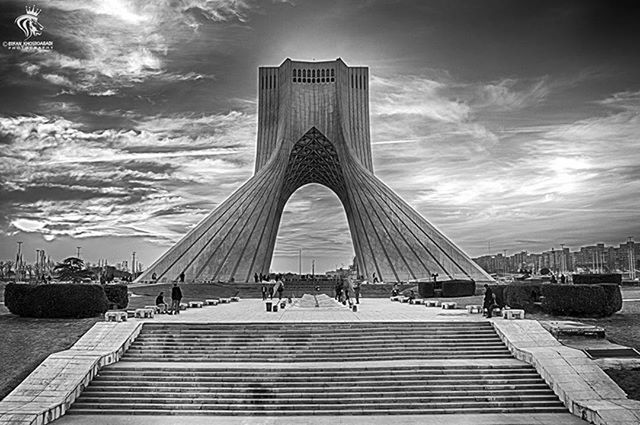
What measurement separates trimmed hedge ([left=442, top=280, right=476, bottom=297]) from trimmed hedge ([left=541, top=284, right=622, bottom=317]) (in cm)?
887

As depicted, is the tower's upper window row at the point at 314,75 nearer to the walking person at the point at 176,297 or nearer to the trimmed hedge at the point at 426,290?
the trimmed hedge at the point at 426,290

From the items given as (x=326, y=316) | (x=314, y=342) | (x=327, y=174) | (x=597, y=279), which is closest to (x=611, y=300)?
(x=597, y=279)

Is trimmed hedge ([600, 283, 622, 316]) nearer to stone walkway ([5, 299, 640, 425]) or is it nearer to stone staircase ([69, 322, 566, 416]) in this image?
stone walkway ([5, 299, 640, 425])

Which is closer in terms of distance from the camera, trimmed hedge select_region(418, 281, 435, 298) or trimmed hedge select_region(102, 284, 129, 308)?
trimmed hedge select_region(102, 284, 129, 308)

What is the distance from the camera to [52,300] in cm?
1298

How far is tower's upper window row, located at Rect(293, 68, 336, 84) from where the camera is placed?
37.3 m

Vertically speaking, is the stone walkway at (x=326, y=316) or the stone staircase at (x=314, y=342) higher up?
the stone walkway at (x=326, y=316)

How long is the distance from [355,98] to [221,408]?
31274mm

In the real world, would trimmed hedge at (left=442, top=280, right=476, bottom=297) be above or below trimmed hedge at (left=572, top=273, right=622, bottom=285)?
below

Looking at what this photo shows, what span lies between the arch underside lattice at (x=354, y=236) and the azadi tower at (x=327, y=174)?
0.05 m

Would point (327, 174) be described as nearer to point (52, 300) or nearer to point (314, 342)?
point (52, 300)

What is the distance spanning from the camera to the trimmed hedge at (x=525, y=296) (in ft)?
48.0

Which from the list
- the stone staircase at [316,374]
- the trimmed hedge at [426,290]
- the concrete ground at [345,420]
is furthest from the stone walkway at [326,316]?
the trimmed hedge at [426,290]

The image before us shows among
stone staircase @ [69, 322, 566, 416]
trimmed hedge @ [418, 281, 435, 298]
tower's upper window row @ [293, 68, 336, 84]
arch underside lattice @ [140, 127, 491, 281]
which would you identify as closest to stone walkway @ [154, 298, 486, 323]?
stone staircase @ [69, 322, 566, 416]
